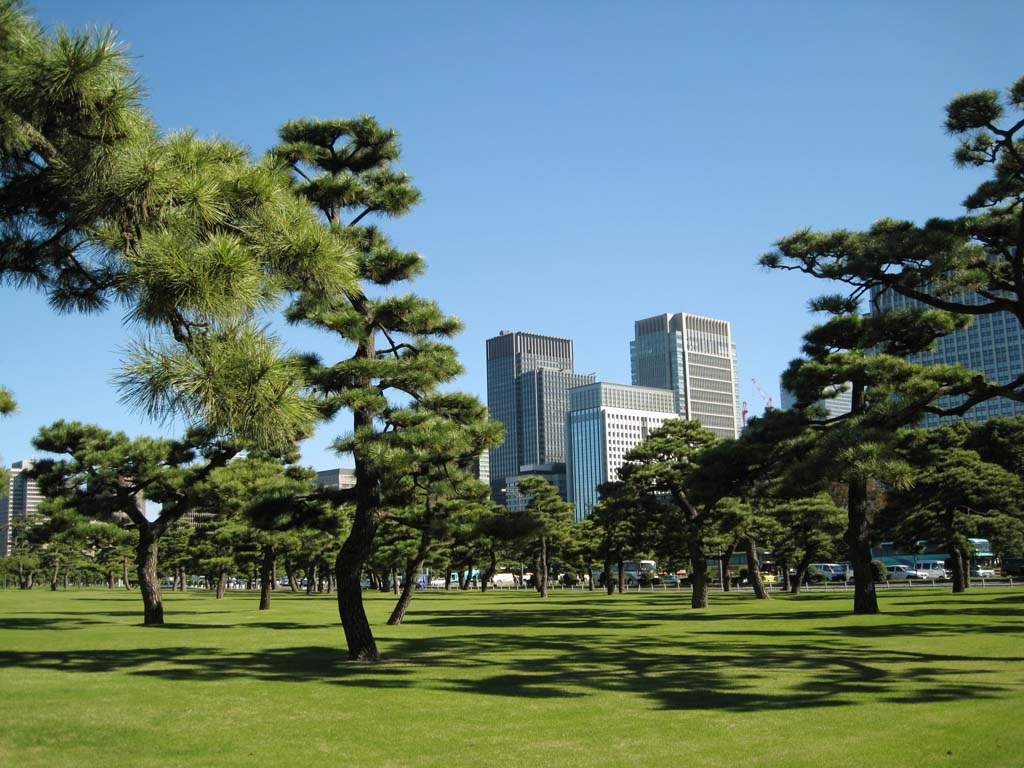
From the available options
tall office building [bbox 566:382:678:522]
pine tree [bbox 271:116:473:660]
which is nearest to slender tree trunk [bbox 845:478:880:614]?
pine tree [bbox 271:116:473:660]

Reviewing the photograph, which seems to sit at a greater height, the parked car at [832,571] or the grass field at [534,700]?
the grass field at [534,700]

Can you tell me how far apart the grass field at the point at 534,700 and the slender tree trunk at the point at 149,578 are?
201 inches

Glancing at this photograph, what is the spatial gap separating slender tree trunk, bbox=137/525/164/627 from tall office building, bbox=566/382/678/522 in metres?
121

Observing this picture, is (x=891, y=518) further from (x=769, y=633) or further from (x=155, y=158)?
(x=155, y=158)

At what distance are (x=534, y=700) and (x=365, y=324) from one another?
20.8 ft

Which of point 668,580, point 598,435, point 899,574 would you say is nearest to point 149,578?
point 899,574

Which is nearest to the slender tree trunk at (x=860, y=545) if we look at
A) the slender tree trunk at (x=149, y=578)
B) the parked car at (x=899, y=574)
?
the slender tree trunk at (x=149, y=578)

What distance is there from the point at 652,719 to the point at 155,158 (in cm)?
624

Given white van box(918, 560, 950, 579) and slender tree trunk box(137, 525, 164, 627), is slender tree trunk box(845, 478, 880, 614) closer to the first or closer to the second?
slender tree trunk box(137, 525, 164, 627)

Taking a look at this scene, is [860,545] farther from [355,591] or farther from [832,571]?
[832,571]

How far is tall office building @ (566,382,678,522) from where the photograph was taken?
147m

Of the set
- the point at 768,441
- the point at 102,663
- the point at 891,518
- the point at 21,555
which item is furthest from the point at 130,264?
the point at 21,555

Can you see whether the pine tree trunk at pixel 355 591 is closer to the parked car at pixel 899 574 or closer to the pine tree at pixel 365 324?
the pine tree at pixel 365 324

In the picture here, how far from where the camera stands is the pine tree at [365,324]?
39.0 ft
